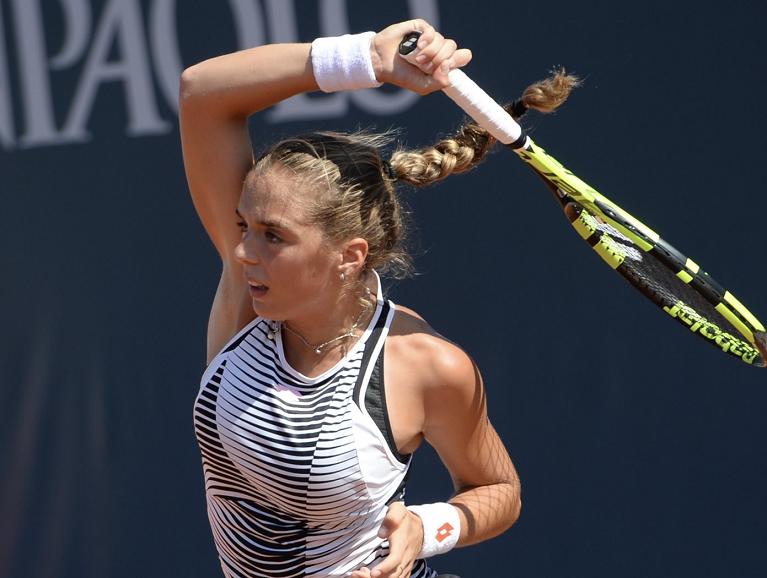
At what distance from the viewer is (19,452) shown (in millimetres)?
3299

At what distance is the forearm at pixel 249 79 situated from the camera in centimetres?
166

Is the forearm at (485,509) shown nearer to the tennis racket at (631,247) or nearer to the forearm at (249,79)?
the tennis racket at (631,247)

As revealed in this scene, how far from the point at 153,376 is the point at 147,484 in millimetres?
302

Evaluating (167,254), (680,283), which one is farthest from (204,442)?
(167,254)

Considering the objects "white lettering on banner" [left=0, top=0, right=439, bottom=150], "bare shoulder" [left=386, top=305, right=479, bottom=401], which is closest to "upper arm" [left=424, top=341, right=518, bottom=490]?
"bare shoulder" [left=386, top=305, right=479, bottom=401]

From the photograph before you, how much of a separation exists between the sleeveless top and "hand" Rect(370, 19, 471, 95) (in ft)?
1.19

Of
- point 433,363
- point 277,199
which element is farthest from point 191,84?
point 433,363

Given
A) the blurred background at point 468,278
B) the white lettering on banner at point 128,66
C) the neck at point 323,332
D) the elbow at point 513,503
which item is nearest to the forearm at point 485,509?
the elbow at point 513,503

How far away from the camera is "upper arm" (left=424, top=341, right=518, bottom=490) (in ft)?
5.69

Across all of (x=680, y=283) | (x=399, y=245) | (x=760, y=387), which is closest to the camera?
(x=399, y=245)

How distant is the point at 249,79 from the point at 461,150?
0.37 metres

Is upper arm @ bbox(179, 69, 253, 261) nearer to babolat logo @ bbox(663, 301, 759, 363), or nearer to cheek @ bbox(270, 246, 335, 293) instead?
cheek @ bbox(270, 246, 335, 293)

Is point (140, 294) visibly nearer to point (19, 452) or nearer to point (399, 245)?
point (19, 452)

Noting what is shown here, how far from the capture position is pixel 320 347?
175cm
